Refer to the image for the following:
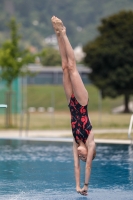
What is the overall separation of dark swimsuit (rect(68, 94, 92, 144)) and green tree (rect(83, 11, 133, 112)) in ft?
141

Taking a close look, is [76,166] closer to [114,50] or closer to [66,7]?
[114,50]

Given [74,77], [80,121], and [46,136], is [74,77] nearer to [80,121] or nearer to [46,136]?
[80,121]

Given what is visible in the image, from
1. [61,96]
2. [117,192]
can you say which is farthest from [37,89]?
[117,192]

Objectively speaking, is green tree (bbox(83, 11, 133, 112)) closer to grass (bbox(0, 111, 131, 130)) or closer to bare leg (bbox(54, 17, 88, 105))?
grass (bbox(0, 111, 131, 130))

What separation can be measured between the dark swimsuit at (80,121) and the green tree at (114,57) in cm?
4283

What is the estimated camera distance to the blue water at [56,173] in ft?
29.9

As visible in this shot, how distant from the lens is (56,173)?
11703 mm

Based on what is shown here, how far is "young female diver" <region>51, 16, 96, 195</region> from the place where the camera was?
855cm

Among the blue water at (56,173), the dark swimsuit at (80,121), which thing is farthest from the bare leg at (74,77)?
the blue water at (56,173)

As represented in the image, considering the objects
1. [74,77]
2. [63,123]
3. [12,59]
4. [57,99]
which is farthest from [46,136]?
[57,99]

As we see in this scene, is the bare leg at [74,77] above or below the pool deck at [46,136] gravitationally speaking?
above

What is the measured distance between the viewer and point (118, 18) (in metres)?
52.2

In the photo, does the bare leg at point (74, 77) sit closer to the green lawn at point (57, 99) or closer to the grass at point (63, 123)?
the grass at point (63, 123)

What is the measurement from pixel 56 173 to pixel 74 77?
355cm
